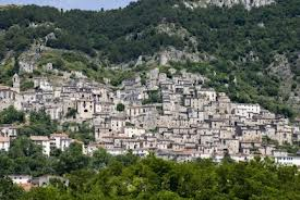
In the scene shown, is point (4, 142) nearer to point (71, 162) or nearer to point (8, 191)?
point (71, 162)

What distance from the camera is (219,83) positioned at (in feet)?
486

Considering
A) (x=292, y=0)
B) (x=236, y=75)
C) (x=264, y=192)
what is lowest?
(x=264, y=192)

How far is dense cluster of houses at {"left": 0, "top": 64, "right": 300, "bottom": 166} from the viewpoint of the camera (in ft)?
386

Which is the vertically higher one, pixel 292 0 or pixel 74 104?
pixel 292 0

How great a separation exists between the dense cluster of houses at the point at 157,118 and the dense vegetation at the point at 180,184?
4734cm

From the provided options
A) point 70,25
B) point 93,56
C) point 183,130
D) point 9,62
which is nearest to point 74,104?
point 183,130

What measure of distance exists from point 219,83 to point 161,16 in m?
29.5

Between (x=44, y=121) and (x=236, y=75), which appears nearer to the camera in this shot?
(x=44, y=121)

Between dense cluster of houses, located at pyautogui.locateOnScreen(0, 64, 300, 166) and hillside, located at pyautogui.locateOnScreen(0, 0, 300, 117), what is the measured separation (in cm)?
611

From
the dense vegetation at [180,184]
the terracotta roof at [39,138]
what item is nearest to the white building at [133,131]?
the terracotta roof at [39,138]

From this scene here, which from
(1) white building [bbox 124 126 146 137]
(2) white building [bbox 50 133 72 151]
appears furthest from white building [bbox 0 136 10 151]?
(1) white building [bbox 124 126 146 137]

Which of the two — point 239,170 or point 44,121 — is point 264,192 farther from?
point 44,121

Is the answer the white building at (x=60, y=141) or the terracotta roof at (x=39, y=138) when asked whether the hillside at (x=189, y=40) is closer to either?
the white building at (x=60, y=141)

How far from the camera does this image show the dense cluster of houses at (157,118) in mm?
117688
